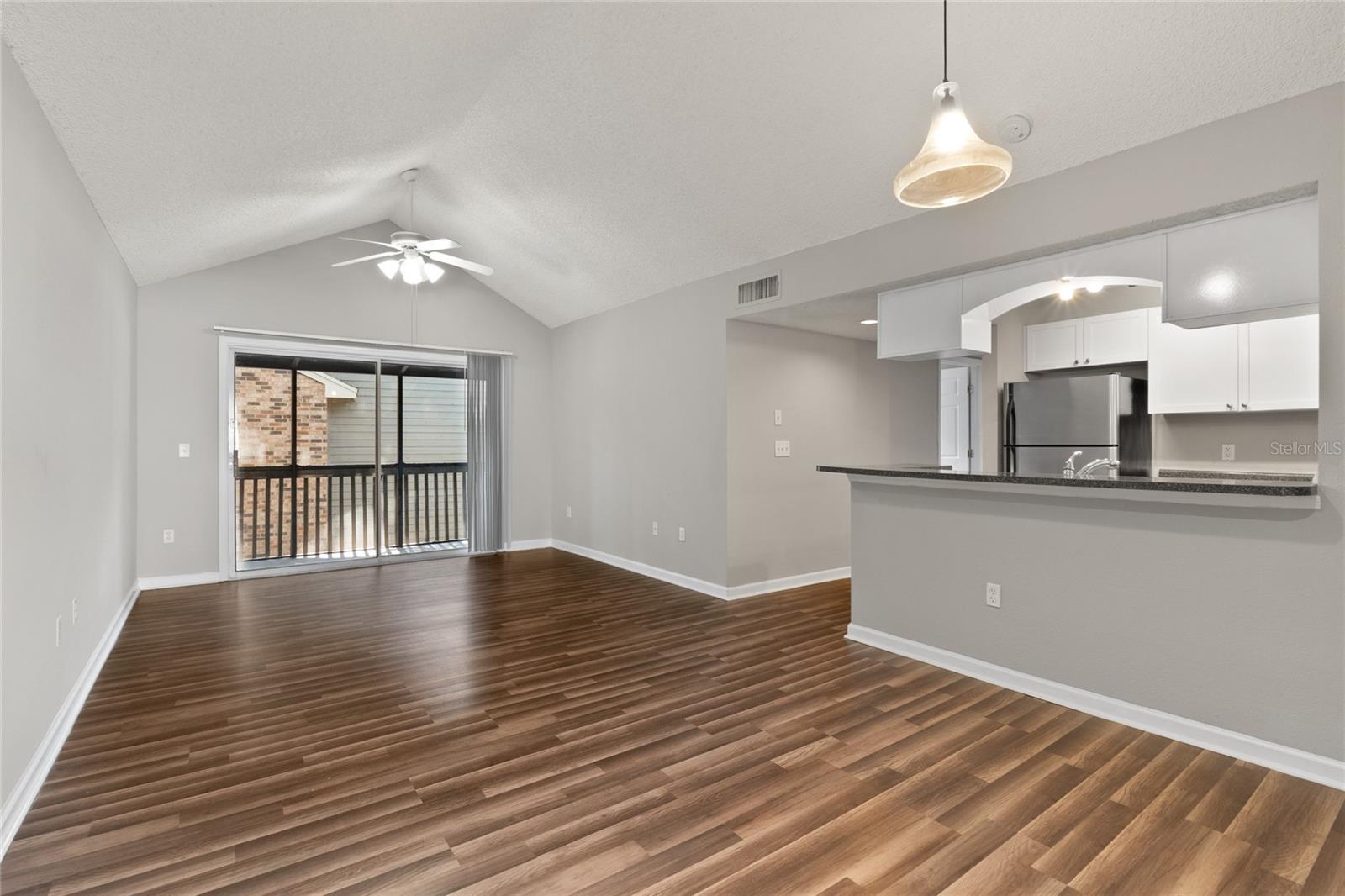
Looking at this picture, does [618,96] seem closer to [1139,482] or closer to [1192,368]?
[1139,482]

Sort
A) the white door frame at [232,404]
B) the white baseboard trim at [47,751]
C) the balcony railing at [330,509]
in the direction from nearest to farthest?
the white baseboard trim at [47,751], the white door frame at [232,404], the balcony railing at [330,509]

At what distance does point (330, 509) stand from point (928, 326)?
6.09m

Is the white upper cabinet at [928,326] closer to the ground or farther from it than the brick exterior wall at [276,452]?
farther from it

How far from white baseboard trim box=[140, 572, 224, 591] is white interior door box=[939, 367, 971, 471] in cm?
663

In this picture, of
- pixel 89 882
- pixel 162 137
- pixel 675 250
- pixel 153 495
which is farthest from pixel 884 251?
pixel 153 495

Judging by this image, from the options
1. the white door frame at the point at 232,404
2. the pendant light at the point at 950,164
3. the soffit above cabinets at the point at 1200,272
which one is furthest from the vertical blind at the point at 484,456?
the pendant light at the point at 950,164

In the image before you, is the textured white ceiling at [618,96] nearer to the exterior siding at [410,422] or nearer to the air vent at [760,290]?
the air vent at [760,290]

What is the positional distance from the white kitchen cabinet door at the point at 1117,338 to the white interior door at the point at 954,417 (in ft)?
3.19

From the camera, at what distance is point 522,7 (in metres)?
2.90

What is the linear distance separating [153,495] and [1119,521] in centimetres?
678

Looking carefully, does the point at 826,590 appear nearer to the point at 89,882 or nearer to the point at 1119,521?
the point at 1119,521

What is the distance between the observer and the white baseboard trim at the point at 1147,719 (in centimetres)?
235

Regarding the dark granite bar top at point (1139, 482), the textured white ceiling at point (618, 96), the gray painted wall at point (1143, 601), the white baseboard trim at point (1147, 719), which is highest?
the textured white ceiling at point (618, 96)

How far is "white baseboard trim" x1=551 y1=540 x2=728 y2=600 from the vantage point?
513 cm
